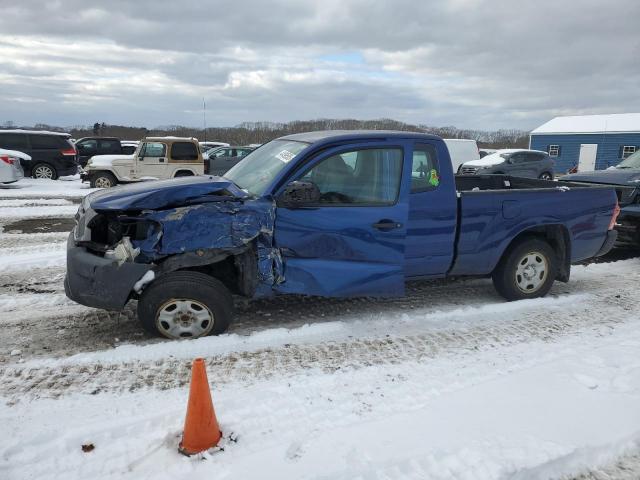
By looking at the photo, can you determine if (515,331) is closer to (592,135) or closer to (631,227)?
(631,227)

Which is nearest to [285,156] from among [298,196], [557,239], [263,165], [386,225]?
[263,165]

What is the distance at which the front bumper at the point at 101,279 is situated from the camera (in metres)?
4.05

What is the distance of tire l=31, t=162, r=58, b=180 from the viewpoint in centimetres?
1797

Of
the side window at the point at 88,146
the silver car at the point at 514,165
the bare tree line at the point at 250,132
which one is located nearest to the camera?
the silver car at the point at 514,165

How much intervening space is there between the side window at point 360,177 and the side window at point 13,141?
17.2 meters

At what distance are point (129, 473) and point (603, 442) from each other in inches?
110

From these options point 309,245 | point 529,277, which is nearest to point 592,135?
point 529,277

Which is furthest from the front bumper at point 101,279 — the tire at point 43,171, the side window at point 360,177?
the tire at point 43,171

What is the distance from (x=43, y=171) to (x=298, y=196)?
17129 mm

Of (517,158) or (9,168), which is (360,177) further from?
(517,158)

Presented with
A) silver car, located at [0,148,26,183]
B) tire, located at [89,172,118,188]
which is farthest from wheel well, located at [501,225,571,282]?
silver car, located at [0,148,26,183]

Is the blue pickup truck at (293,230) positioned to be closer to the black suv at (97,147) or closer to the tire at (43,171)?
the tire at (43,171)

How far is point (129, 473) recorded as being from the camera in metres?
2.67

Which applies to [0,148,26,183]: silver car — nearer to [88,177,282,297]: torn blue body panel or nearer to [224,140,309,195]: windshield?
[224,140,309,195]: windshield
